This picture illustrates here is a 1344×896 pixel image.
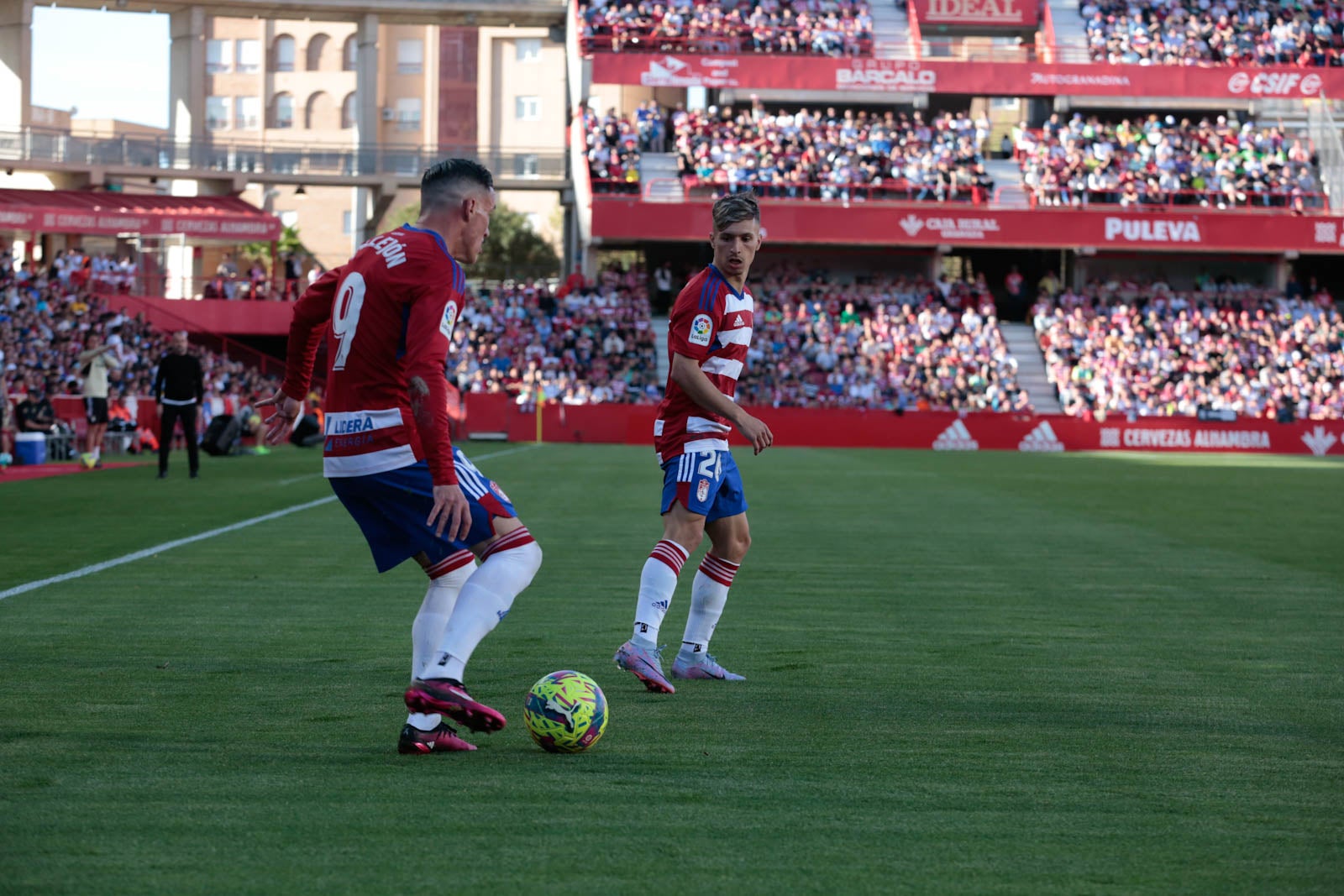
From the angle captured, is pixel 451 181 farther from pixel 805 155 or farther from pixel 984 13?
pixel 984 13

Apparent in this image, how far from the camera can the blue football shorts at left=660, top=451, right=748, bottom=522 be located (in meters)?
6.21

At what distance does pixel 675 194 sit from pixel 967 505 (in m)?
27.2

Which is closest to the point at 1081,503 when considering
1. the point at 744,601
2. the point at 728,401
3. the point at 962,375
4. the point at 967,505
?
the point at 967,505

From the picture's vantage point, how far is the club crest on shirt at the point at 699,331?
20.2 ft

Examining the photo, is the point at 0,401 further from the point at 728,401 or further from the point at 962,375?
the point at 962,375

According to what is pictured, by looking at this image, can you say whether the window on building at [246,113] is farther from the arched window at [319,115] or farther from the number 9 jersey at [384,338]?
the number 9 jersey at [384,338]

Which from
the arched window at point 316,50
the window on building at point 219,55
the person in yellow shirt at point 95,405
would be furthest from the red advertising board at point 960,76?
the window on building at point 219,55

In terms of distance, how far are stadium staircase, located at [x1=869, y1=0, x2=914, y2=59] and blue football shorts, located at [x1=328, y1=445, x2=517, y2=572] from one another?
4283cm

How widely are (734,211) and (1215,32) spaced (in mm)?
44767

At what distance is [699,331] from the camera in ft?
20.2

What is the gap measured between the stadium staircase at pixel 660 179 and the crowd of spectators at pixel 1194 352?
1091 centimetres

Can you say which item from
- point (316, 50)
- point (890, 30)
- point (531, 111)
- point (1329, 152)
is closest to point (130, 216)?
point (890, 30)

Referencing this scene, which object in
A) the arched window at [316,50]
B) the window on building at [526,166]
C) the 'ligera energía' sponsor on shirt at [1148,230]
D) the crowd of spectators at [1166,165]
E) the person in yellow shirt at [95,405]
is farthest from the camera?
the arched window at [316,50]

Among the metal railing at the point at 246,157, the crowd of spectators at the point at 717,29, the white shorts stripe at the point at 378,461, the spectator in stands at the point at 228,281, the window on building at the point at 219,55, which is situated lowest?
the white shorts stripe at the point at 378,461
